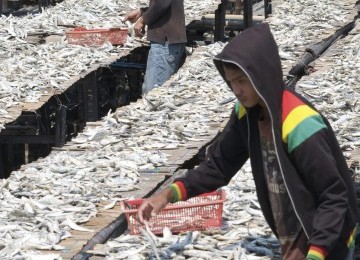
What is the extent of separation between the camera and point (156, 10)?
1286 cm

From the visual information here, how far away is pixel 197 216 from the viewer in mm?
6824

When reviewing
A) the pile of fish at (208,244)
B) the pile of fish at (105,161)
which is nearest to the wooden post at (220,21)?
the pile of fish at (105,161)

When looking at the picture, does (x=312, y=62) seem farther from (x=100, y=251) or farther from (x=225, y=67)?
(x=225, y=67)

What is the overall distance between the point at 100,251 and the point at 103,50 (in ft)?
26.1

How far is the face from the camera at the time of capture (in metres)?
4.61

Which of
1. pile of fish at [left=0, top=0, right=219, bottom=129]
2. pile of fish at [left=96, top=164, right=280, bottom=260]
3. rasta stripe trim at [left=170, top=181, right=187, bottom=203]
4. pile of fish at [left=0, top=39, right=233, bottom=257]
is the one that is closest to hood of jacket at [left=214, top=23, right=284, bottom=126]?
rasta stripe trim at [left=170, top=181, right=187, bottom=203]

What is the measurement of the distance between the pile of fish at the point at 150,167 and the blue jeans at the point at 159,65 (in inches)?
7.8

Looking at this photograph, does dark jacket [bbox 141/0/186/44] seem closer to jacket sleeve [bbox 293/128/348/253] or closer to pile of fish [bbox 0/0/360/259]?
pile of fish [bbox 0/0/360/259]

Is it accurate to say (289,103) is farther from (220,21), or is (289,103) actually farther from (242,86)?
(220,21)

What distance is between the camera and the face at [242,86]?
461 centimetres

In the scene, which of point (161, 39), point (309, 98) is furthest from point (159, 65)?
point (309, 98)

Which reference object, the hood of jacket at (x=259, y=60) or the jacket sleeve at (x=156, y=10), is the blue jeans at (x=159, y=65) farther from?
the hood of jacket at (x=259, y=60)

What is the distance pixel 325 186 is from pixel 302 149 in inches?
8.1

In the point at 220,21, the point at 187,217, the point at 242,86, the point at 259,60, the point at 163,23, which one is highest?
the point at 259,60
